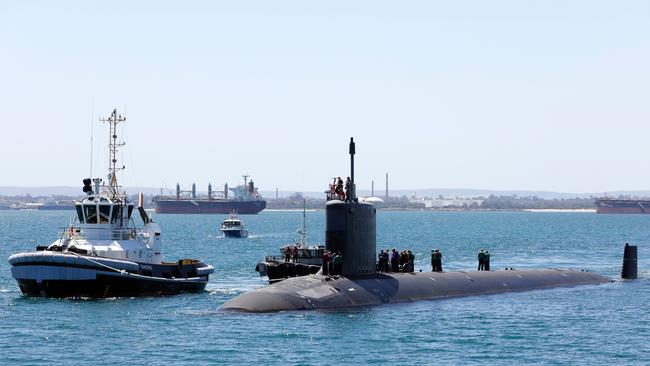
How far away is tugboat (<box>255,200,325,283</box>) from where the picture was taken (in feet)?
198

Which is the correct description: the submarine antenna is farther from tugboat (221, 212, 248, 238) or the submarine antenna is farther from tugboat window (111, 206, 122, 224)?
tugboat (221, 212, 248, 238)

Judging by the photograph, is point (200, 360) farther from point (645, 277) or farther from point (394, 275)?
point (645, 277)

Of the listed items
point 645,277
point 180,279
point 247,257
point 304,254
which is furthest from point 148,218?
point 247,257

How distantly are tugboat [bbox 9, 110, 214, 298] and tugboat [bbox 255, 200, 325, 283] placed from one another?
4772 mm

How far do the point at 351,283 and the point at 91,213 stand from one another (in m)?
15.2

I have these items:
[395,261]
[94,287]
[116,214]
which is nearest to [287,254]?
[395,261]

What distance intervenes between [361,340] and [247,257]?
56.1 meters

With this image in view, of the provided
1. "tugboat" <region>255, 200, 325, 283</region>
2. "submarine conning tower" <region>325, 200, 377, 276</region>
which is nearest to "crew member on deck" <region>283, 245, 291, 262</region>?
"tugboat" <region>255, 200, 325, 283</region>

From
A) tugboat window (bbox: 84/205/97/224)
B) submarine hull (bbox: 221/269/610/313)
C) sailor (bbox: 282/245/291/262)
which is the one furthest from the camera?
sailor (bbox: 282/245/291/262)

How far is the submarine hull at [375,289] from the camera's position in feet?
141

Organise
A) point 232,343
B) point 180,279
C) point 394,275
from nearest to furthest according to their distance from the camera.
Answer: point 232,343, point 394,275, point 180,279

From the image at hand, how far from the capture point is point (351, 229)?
1793 inches

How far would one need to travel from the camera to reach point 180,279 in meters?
54.5

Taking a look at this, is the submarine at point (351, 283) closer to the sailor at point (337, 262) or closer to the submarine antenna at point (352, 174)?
the submarine antenna at point (352, 174)
